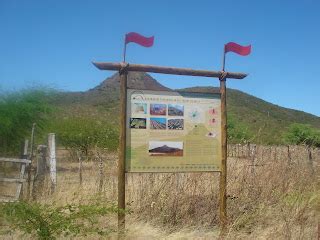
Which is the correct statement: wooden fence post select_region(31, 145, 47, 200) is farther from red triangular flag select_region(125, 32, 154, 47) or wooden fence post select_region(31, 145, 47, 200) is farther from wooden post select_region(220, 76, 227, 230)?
red triangular flag select_region(125, 32, 154, 47)

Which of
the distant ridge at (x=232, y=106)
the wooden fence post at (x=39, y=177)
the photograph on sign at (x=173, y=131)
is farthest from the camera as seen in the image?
the distant ridge at (x=232, y=106)

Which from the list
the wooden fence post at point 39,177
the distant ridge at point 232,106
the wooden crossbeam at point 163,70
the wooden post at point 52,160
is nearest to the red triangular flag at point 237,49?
the wooden crossbeam at point 163,70

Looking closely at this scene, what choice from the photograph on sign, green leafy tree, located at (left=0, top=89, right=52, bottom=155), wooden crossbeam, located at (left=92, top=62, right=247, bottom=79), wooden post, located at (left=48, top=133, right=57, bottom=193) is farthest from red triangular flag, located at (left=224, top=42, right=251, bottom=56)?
green leafy tree, located at (left=0, top=89, right=52, bottom=155)

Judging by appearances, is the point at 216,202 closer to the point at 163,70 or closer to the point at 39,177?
the point at 163,70

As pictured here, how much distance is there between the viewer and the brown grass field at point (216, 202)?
21.9 ft

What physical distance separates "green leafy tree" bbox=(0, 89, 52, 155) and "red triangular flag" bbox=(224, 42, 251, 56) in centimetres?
1258

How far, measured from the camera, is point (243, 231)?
6.85 meters

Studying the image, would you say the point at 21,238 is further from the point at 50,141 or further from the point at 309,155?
the point at 309,155

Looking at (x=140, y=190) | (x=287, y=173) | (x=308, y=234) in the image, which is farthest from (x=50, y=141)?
(x=308, y=234)

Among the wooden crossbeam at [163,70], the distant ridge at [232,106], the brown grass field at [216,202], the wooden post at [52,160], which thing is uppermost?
the distant ridge at [232,106]

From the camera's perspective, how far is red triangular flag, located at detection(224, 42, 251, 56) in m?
6.79

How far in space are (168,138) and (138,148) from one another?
0.46m

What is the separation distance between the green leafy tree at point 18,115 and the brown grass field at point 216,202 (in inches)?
363

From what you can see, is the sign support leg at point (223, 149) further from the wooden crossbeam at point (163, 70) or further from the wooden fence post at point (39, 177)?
the wooden fence post at point (39, 177)
